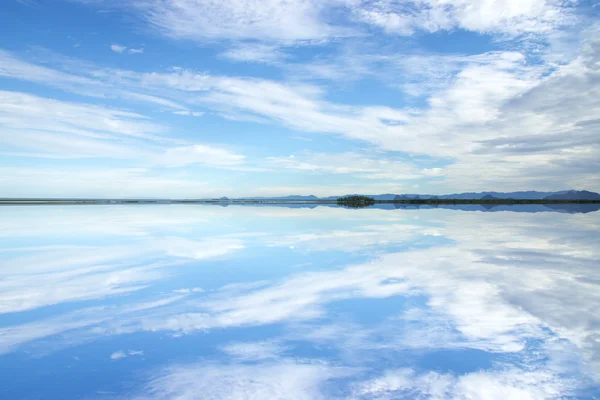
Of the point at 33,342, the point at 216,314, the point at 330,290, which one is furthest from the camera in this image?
the point at 330,290

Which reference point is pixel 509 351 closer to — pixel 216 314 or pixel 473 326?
pixel 473 326

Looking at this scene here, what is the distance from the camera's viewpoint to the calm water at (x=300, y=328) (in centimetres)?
632

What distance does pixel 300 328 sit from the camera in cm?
873

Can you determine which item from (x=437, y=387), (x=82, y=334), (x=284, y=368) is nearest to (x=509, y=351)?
(x=437, y=387)

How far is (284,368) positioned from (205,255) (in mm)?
12105

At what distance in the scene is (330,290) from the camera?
1190 cm

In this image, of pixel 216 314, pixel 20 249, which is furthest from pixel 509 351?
pixel 20 249

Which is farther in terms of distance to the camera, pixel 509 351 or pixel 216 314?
pixel 216 314

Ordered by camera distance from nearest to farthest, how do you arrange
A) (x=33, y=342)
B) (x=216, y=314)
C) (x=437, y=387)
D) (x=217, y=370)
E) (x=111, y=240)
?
(x=437, y=387)
(x=217, y=370)
(x=33, y=342)
(x=216, y=314)
(x=111, y=240)

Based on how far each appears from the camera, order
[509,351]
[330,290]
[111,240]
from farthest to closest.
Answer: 1. [111,240]
2. [330,290]
3. [509,351]

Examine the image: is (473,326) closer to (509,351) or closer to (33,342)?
(509,351)

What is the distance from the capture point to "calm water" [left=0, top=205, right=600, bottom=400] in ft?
20.7

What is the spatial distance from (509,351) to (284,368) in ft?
13.7

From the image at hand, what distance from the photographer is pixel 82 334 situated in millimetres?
8461
